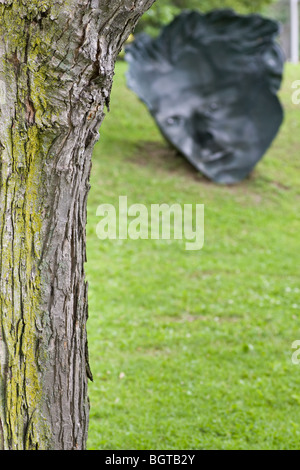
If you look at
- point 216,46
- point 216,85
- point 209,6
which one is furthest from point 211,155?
point 209,6

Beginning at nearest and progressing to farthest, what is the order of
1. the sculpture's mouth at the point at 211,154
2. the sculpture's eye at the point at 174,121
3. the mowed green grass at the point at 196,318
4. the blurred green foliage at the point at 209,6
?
the mowed green grass at the point at 196,318 < the sculpture's eye at the point at 174,121 < the sculpture's mouth at the point at 211,154 < the blurred green foliage at the point at 209,6

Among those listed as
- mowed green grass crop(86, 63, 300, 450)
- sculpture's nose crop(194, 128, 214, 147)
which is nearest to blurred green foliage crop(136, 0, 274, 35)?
sculpture's nose crop(194, 128, 214, 147)

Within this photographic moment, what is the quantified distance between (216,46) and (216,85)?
2.31ft

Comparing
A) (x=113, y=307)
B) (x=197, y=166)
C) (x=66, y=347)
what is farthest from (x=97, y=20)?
(x=197, y=166)

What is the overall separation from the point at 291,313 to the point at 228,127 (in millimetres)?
5545

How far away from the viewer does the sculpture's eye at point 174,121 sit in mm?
10922

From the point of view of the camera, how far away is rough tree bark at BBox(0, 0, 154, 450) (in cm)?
235

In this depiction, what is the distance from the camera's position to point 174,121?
11.0 meters

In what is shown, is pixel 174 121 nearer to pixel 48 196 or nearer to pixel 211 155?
pixel 211 155

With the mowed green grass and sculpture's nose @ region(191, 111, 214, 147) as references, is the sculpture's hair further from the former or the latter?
the mowed green grass

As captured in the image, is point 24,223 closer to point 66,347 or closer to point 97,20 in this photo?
point 66,347

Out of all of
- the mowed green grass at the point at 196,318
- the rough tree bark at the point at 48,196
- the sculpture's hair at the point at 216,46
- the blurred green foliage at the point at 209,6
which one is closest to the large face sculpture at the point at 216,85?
the sculpture's hair at the point at 216,46

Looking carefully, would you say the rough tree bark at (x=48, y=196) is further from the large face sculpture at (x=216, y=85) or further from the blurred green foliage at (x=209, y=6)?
the blurred green foliage at (x=209, y=6)

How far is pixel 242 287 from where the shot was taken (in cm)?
739
